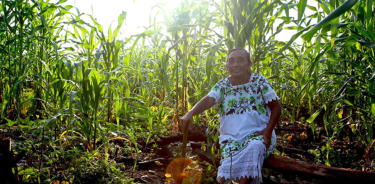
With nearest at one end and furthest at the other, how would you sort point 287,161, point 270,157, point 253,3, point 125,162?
point 287,161 → point 270,157 → point 253,3 → point 125,162

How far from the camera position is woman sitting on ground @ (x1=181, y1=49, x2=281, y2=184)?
1514 millimetres

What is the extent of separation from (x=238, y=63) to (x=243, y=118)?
1.46 feet

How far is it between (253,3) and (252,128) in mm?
998

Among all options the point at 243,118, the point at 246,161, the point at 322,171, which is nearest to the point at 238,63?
the point at 243,118

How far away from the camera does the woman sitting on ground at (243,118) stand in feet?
4.97

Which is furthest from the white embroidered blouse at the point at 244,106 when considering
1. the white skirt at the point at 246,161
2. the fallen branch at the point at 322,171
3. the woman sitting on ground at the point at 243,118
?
the fallen branch at the point at 322,171

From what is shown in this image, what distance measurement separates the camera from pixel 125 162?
2.16 metres

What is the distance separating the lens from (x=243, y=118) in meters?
1.73

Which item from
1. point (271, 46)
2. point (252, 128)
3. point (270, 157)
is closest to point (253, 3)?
point (271, 46)

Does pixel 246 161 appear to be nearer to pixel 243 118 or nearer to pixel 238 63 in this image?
pixel 243 118

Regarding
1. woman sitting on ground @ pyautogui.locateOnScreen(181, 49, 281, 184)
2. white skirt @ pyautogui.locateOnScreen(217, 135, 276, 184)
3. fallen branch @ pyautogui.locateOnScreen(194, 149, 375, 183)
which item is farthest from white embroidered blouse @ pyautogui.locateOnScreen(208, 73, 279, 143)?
fallen branch @ pyautogui.locateOnScreen(194, 149, 375, 183)

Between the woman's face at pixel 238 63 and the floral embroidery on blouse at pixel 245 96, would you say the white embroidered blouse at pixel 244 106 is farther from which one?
the woman's face at pixel 238 63

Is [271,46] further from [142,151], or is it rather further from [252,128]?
[142,151]

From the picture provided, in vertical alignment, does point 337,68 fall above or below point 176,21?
below
